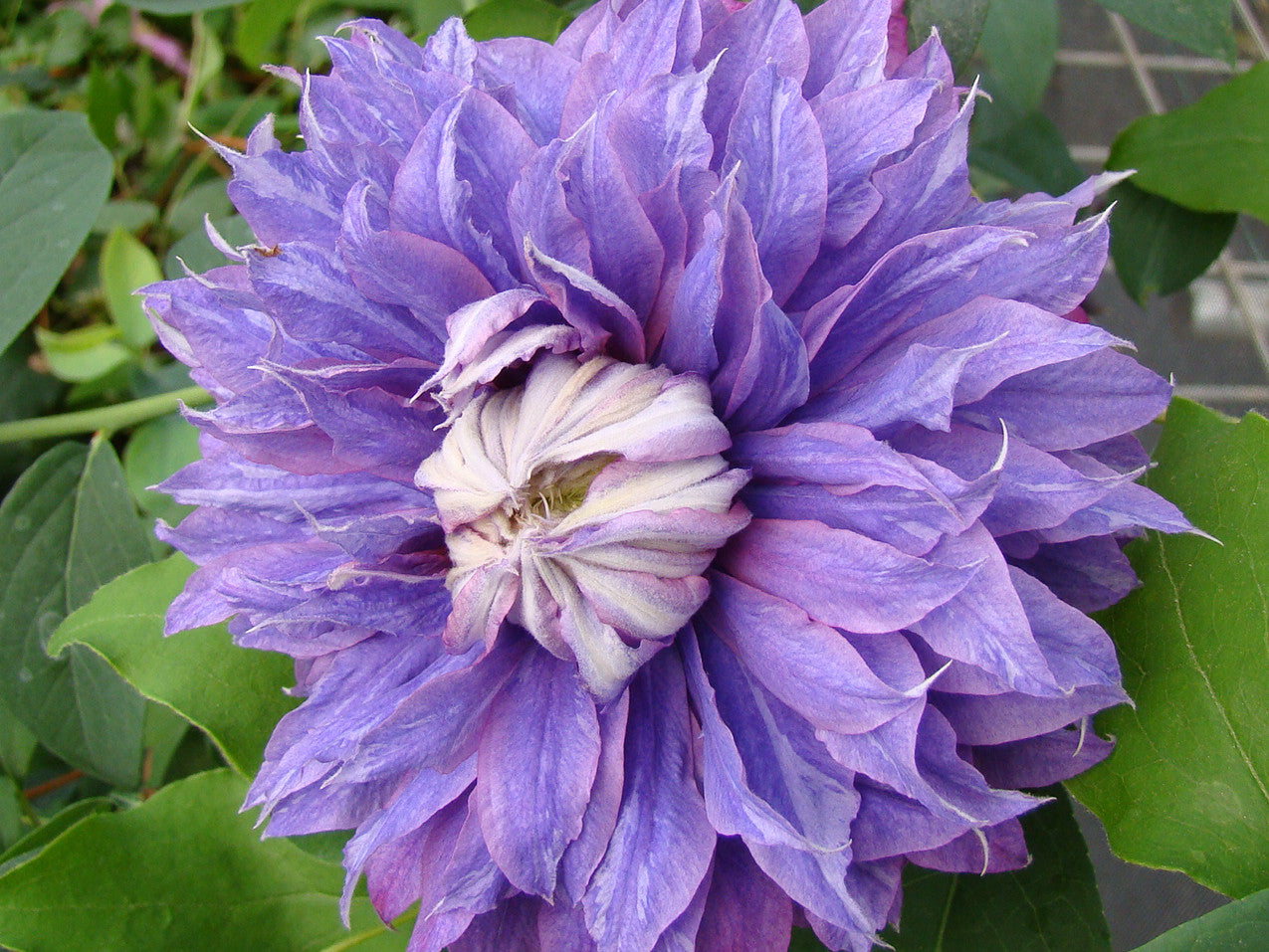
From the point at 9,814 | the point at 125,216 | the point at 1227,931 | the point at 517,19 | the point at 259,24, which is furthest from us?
the point at 125,216

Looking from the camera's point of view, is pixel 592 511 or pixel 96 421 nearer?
pixel 592 511

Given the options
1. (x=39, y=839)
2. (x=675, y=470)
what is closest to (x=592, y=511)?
(x=675, y=470)

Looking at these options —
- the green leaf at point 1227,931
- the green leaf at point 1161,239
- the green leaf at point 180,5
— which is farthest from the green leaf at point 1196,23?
the green leaf at point 180,5

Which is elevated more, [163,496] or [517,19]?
[517,19]

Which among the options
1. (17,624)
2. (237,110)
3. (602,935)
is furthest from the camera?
(237,110)

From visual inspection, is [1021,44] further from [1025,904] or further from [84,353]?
[84,353]

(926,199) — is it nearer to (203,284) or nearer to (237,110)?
(203,284)

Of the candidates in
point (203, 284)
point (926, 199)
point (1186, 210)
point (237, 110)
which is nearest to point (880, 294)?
point (926, 199)
